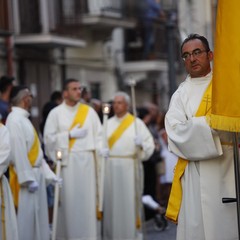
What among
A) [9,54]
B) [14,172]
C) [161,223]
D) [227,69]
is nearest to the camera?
[227,69]

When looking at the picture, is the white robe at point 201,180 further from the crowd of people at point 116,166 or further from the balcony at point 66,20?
the balcony at point 66,20

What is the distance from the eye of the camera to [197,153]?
6945mm

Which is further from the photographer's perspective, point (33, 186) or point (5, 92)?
point (5, 92)

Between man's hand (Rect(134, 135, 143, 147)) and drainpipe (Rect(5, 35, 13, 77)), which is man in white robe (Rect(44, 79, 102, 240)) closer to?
man's hand (Rect(134, 135, 143, 147))

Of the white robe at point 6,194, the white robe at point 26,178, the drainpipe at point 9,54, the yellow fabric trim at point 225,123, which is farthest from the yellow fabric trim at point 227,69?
the drainpipe at point 9,54

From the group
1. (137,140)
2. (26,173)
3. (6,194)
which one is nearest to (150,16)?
(137,140)

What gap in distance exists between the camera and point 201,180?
7062mm

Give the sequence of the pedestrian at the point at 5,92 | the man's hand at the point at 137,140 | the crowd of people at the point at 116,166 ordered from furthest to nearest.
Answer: the man's hand at the point at 137,140 < the pedestrian at the point at 5,92 < the crowd of people at the point at 116,166

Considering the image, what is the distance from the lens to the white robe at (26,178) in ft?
32.6

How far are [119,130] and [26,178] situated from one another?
9.44ft

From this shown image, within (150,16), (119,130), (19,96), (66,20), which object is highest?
(150,16)

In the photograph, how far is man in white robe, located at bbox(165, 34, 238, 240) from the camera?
694cm

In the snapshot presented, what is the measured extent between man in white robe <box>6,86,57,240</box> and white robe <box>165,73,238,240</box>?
3.13 m

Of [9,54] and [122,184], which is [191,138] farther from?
[9,54]
